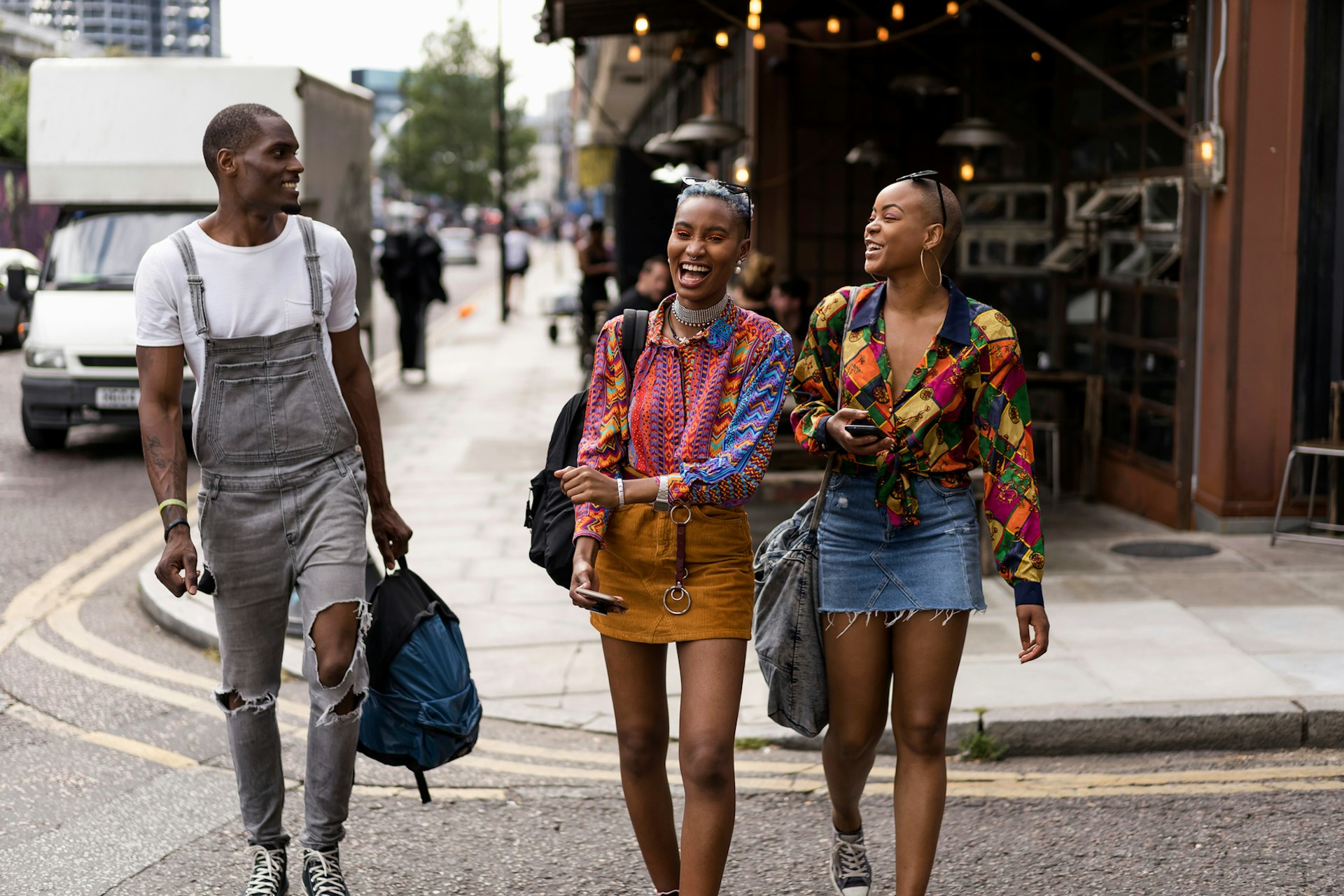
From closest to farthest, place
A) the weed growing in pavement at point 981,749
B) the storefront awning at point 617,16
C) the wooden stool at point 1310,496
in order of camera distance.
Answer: the weed growing in pavement at point 981,749 < the wooden stool at point 1310,496 < the storefront awning at point 617,16

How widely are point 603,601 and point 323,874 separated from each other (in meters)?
1.18

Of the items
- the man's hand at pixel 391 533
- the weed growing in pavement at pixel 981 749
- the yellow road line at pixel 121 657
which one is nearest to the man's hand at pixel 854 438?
the man's hand at pixel 391 533


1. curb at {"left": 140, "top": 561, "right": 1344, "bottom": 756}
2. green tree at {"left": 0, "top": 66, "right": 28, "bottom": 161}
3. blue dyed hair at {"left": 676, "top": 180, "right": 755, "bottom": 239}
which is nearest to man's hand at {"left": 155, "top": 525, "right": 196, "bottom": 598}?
blue dyed hair at {"left": 676, "top": 180, "right": 755, "bottom": 239}

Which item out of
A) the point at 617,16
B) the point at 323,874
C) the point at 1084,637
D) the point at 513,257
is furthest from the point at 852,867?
the point at 513,257

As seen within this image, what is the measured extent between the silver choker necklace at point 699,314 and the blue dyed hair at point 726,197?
179 millimetres

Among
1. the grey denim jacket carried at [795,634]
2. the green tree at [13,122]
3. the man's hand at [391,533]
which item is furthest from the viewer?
the green tree at [13,122]

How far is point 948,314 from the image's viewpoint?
11.4 ft

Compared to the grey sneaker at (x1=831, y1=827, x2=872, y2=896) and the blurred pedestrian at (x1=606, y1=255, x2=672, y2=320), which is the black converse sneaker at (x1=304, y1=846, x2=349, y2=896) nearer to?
the grey sneaker at (x1=831, y1=827, x2=872, y2=896)

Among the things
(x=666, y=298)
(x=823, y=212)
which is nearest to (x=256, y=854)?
(x=666, y=298)

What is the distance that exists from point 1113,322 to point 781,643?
6855mm

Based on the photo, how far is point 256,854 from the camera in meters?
3.83

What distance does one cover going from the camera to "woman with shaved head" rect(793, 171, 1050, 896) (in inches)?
135

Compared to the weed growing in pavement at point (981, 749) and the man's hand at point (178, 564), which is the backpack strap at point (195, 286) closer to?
the man's hand at point (178, 564)

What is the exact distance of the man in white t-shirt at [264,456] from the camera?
3.61m
